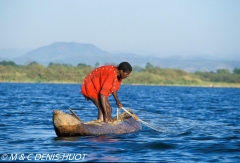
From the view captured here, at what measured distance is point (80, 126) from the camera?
633 inches

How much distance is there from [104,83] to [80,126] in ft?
4.56

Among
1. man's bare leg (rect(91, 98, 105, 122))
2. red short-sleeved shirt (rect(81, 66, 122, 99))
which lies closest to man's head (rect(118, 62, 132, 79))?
red short-sleeved shirt (rect(81, 66, 122, 99))

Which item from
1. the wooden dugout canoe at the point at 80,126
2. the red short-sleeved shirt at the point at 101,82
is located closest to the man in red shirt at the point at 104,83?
the red short-sleeved shirt at the point at 101,82

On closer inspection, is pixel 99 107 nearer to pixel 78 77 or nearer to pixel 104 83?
pixel 104 83

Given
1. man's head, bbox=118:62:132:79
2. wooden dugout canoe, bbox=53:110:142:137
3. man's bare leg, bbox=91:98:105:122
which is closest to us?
wooden dugout canoe, bbox=53:110:142:137

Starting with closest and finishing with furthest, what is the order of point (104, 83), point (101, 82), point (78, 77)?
point (104, 83)
point (101, 82)
point (78, 77)

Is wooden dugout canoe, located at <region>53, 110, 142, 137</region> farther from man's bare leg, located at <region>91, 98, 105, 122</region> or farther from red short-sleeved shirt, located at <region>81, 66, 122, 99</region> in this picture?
red short-sleeved shirt, located at <region>81, 66, 122, 99</region>

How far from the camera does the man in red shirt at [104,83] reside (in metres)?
16.7

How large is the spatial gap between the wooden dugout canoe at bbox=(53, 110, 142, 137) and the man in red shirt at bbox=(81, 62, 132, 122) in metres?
0.34

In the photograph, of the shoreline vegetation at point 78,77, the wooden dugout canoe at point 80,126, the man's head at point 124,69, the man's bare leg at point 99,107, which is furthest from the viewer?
the shoreline vegetation at point 78,77

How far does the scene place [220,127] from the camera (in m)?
21.0

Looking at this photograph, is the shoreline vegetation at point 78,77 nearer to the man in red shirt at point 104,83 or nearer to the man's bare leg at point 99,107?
the man's bare leg at point 99,107

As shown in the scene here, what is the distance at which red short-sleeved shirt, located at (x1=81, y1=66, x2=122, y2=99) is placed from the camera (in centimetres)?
1673

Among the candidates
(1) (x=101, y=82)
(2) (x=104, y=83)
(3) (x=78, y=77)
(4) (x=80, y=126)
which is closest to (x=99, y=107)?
(1) (x=101, y=82)
